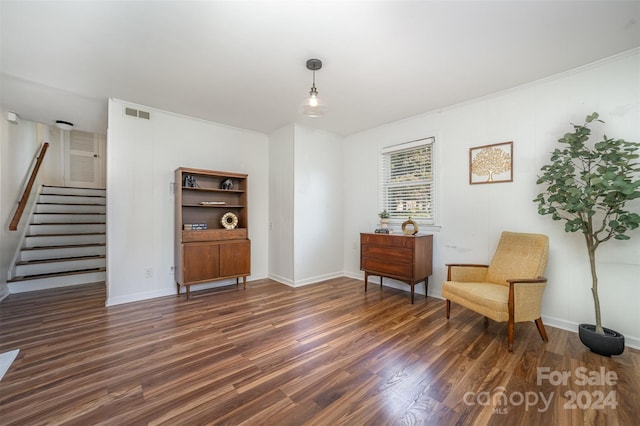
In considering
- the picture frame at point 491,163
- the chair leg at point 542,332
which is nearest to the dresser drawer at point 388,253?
the picture frame at point 491,163

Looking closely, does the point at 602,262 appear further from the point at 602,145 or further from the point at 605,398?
the point at 605,398

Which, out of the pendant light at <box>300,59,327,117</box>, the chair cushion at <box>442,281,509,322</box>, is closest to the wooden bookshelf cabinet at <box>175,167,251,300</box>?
the pendant light at <box>300,59,327,117</box>

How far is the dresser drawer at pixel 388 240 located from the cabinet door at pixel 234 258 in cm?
188

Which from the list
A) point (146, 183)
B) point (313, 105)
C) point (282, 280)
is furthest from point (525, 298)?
point (146, 183)

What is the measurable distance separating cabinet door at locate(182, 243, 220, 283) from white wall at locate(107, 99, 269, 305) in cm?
45

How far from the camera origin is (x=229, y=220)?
13.9 ft

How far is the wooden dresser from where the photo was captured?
3459mm

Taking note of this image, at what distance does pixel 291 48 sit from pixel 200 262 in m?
2.98

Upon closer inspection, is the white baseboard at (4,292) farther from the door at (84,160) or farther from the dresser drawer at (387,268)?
the dresser drawer at (387,268)

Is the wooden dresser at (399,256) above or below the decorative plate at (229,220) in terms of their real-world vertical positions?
below

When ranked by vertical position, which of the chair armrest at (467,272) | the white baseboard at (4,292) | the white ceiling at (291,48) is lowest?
the white baseboard at (4,292)

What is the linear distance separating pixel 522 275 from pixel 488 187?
3.74 feet

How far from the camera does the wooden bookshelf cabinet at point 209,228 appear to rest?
3.68 metres

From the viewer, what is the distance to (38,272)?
13.6ft
